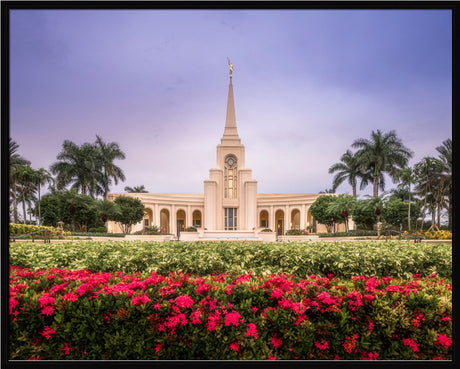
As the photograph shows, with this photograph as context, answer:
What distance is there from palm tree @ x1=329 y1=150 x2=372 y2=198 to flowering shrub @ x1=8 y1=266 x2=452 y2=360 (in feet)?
97.5

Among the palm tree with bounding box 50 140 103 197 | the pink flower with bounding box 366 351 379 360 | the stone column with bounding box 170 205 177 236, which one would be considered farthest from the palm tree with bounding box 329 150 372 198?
the pink flower with bounding box 366 351 379 360

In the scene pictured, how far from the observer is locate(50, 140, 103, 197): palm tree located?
27.3m

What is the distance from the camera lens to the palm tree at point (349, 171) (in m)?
29.8

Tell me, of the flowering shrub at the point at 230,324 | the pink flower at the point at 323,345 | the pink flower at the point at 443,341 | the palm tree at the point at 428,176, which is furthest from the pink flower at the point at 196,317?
the palm tree at the point at 428,176

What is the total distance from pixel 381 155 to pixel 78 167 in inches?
1208

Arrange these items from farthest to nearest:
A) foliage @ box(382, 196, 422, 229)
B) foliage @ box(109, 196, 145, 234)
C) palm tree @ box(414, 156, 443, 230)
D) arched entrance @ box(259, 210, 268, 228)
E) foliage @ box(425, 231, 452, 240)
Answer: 1. arched entrance @ box(259, 210, 268, 228)
2. foliage @ box(109, 196, 145, 234)
3. foliage @ box(382, 196, 422, 229)
4. foliage @ box(425, 231, 452, 240)
5. palm tree @ box(414, 156, 443, 230)

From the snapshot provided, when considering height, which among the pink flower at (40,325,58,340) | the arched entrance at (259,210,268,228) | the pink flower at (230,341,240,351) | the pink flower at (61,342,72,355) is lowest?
the arched entrance at (259,210,268,228)

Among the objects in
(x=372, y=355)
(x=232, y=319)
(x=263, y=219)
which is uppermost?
(x=232, y=319)

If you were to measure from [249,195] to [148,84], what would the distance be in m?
30.8

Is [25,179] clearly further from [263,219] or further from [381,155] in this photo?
[263,219]

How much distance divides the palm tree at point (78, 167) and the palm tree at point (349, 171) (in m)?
26.2

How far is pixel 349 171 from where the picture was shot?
103 feet

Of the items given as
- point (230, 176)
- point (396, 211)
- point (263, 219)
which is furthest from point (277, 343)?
point (263, 219)

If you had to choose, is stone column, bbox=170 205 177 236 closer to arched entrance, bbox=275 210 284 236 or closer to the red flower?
arched entrance, bbox=275 210 284 236
